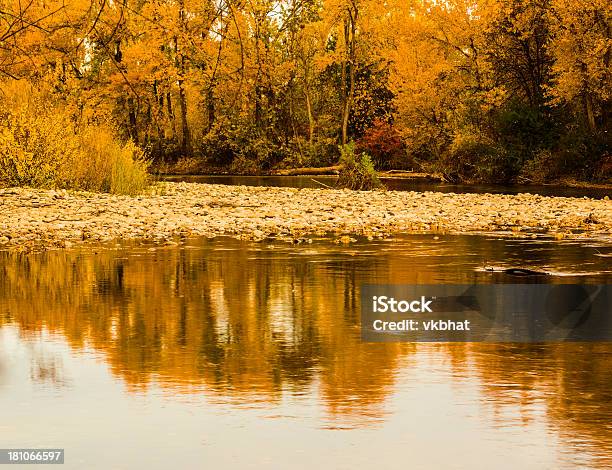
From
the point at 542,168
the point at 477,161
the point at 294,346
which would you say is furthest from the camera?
the point at 477,161

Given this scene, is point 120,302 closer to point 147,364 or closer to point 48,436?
point 147,364

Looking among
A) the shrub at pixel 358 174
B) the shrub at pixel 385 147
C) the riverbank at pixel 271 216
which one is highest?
the shrub at pixel 385 147

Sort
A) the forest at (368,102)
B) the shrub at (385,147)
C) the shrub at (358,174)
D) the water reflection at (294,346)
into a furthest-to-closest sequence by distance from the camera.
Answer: the shrub at (385,147) → the shrub at (358,174) → the forest at (368,102) → the water reflection at (294,346)

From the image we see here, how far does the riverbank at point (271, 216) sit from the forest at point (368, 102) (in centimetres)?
286

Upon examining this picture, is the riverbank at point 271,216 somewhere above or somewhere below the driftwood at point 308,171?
below

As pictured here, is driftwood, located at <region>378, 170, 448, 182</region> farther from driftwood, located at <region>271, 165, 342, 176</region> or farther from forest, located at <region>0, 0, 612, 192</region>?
driftwood, located at <region>271, 165, 342, 176</region>

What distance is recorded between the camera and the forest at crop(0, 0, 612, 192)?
119 ft

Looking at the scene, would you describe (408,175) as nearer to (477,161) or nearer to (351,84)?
Answer: (477,161)

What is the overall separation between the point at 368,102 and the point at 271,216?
44215mm

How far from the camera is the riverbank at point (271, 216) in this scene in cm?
2448

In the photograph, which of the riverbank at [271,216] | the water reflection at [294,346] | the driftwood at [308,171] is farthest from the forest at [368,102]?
the water reflection at [294,346]

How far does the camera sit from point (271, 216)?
2978cm

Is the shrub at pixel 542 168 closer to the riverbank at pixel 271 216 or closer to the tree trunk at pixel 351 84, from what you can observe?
the riverbank at pixel 271 216

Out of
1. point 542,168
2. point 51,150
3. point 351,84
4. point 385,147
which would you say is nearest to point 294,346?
point 51,150
